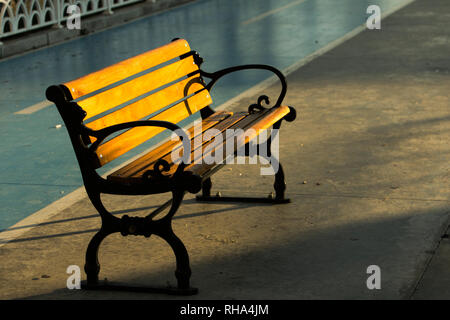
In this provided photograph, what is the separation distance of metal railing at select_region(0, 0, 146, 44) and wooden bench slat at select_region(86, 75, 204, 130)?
306 inches

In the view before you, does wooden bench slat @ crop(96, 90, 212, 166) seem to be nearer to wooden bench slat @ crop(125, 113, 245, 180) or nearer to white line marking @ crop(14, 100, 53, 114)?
wooden bench slat @ crop(125, 113, 245, 180)

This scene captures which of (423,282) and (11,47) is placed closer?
(423,282)

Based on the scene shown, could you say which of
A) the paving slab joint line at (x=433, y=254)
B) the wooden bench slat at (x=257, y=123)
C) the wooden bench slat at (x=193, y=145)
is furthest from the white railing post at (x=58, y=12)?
the paving slab joint line at (x=433, y=254)

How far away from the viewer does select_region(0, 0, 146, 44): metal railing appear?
13.8 meters

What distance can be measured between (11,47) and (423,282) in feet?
32.4

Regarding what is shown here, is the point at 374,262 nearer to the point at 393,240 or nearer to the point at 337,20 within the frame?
the point at 393,240

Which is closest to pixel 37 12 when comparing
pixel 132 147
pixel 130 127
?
pixel 132 147

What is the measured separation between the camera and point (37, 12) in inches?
568

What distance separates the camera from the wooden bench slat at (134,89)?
5.12 metres

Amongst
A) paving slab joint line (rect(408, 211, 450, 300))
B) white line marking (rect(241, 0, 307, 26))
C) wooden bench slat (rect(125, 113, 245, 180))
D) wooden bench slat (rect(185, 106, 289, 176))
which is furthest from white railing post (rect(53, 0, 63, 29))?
paving slab joint line (rect(408, 211, 450, 300))

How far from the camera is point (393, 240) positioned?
215 inches
